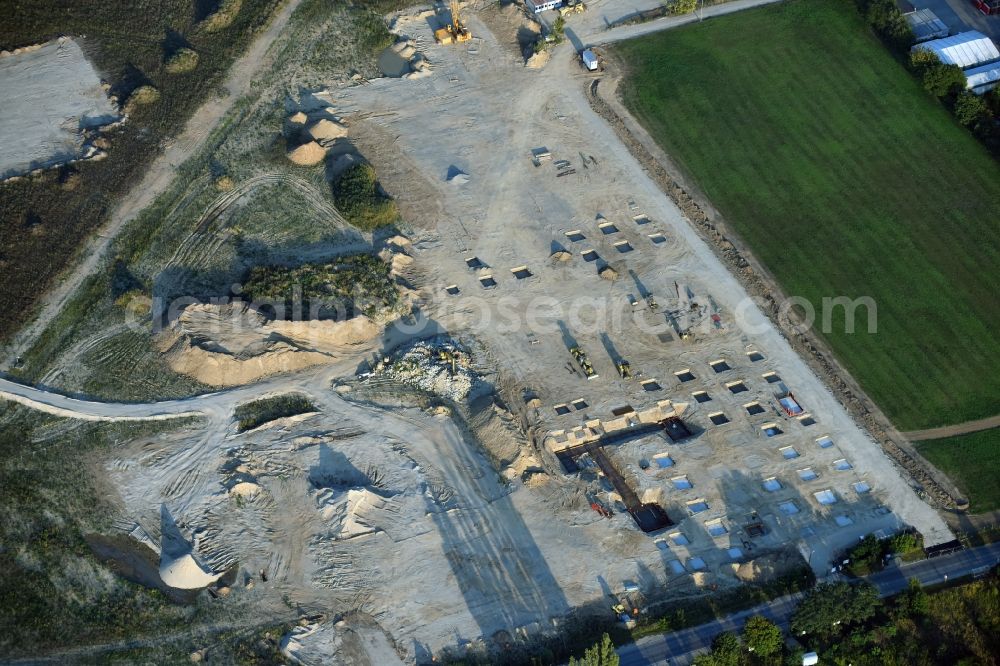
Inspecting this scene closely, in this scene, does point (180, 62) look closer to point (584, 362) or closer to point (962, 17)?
point (584, 362)

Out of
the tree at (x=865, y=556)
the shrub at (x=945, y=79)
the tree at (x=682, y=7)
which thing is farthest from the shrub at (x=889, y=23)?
the tree at (x=865, y=556)

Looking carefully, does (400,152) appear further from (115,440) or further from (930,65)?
(930,65)

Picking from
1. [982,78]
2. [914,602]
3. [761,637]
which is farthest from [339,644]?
[982,78]

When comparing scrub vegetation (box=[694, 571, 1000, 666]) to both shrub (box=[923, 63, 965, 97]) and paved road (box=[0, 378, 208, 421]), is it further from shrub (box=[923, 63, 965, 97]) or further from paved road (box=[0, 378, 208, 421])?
shrub (box=[923, 63, 965, 97])

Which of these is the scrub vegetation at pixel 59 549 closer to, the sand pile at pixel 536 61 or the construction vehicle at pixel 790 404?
the construction vehicle at pixel 790 404

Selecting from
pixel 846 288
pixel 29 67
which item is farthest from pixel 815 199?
pixel 29 67
